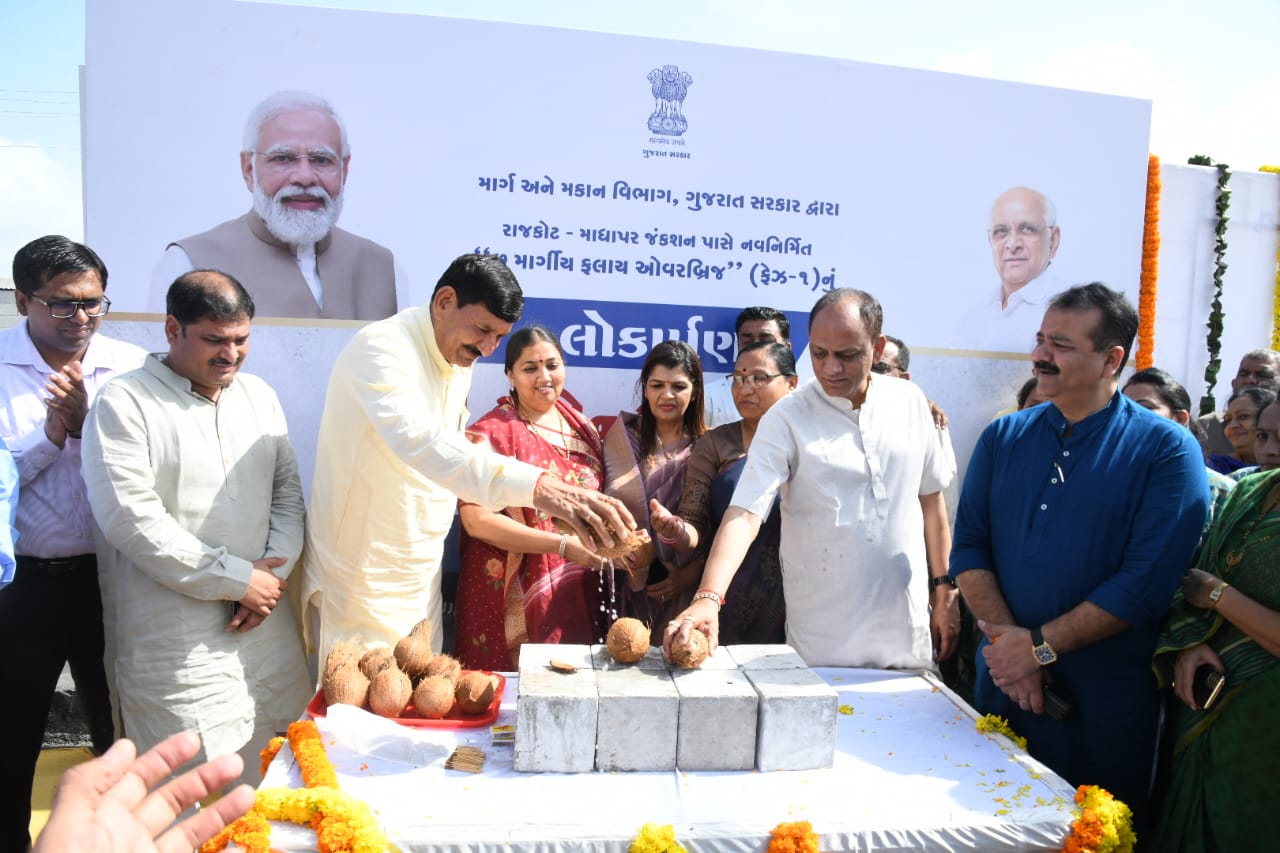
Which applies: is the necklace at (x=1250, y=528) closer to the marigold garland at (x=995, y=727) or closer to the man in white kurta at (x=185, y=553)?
the marigold garland at (x=995, y=727)

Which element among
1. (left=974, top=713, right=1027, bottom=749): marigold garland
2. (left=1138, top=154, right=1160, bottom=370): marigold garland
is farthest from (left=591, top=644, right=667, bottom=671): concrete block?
(left=1138, top=154, right=1160, bottom=370): marigold garland

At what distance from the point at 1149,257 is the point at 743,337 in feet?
9.09

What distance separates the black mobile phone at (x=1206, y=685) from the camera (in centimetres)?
209

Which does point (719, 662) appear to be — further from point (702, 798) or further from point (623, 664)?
point (702, 798)

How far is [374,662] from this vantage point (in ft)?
6.98

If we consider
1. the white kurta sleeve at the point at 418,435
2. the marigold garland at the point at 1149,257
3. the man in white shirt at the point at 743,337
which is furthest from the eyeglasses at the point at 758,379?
the marigold garland at the point at 1149,257

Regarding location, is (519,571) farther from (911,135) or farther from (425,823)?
(911,135)

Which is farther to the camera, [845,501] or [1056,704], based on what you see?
[845,501]

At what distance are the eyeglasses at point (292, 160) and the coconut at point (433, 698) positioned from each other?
105 inches

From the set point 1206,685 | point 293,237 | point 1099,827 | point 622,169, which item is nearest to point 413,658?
point 1099,827

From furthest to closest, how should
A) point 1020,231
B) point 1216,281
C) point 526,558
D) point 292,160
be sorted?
point 1216,281
point 1020,231
point 292,160
point 526,558

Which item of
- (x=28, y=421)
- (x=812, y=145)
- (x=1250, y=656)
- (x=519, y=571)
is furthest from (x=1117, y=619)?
(x=28, y=421)

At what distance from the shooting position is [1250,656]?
6.77 feet

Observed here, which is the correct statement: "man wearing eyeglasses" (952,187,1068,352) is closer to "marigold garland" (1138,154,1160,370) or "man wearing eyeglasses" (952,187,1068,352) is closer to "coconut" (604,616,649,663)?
"marigold garland" (1138,154,1160,370)
